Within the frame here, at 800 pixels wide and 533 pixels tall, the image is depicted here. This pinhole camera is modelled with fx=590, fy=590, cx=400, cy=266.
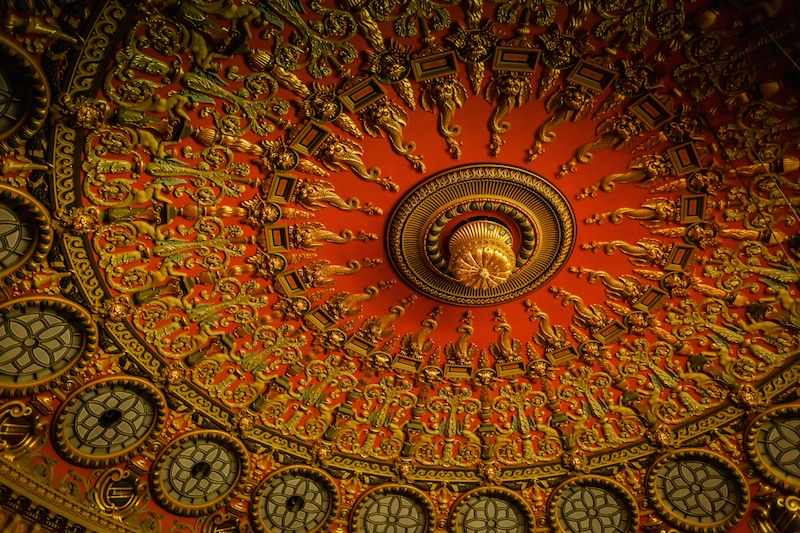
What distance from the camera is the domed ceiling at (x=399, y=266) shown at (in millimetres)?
6422

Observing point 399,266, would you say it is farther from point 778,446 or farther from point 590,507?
point 778,446

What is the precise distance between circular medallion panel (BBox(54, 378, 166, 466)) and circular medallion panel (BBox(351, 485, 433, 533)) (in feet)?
11.6

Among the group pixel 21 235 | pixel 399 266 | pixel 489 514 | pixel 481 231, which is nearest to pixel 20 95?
pixel 21 235

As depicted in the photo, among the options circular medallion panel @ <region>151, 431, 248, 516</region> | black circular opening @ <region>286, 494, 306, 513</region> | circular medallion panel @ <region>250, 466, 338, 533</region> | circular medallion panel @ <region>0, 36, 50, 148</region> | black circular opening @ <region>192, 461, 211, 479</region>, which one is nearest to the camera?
circular medallion panel @ <region>0, 36, 50, 148</region>

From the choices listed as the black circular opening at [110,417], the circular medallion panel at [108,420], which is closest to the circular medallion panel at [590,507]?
the circular medallion panel at [108,420]

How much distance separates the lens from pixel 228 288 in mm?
8125

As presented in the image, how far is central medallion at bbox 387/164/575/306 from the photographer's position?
25.3ft

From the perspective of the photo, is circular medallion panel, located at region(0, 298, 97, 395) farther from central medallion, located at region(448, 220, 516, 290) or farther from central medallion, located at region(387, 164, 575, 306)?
central medallion, located at region(448, 220, 516, 290)

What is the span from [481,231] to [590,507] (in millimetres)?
5123

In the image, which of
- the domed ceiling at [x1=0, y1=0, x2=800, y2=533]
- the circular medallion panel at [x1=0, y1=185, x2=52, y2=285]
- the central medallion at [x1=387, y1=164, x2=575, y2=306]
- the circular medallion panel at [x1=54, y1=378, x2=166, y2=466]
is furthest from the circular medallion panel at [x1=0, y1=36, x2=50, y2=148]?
the central medallion at [x1=387, y1=164, x2=575, y2=306]

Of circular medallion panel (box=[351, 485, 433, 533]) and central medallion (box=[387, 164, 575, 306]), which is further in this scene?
circular medallion panel (box=[351, 485, 433, 533])

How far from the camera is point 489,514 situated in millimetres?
9750

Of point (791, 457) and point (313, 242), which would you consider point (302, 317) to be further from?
point (791, 457)

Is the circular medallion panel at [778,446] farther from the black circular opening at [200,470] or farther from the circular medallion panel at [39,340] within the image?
the circular medallion panel at [39,340]
